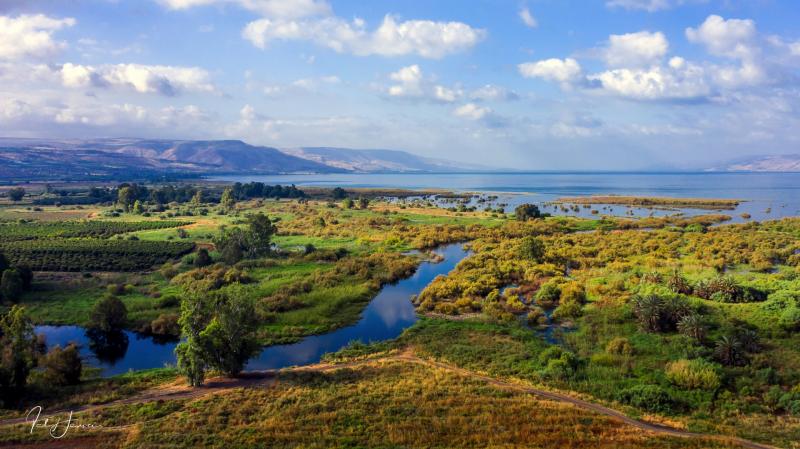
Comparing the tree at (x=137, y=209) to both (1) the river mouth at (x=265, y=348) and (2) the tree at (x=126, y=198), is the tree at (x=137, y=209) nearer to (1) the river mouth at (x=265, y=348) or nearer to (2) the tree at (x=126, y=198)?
(2) the tree at (x=126, y=198)

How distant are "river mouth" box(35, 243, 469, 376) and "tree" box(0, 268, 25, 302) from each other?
32.5ft

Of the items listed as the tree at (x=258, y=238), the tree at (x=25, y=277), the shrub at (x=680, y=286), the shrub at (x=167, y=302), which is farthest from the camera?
the tree at (x=258, y=238)

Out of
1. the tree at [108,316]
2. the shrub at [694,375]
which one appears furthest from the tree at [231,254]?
the shrub at [694,375]

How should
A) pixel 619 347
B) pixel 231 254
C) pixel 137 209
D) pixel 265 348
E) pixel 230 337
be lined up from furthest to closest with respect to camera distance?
pixel 137 209, pixel 231 254, pixel 265 348, pixel 619 347, pixel 230 337

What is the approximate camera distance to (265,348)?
42.8 meters

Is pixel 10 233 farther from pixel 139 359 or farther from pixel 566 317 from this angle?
pixel 566 317

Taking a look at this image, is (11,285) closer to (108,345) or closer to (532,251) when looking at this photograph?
(108,345)

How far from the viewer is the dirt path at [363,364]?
2570cm

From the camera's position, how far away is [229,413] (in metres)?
28.3

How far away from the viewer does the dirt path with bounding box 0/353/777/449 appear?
1012 inches

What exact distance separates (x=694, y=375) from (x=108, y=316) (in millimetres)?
53041

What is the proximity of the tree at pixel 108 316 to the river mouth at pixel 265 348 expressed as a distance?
96 cm

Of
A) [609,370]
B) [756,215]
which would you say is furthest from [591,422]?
[756,215]

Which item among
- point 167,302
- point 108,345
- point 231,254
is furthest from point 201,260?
point 108,345
